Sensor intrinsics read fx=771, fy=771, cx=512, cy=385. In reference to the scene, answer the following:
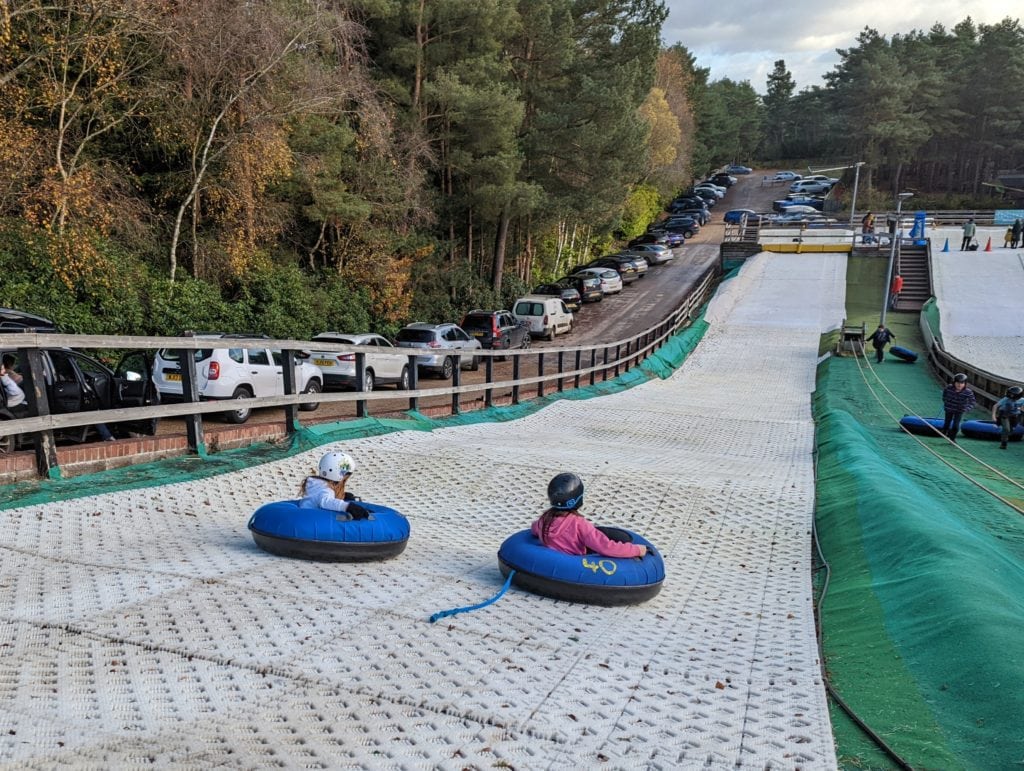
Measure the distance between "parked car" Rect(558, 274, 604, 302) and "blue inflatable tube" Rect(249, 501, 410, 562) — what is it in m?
36.3

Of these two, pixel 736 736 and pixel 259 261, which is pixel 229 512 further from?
pixel 259 261

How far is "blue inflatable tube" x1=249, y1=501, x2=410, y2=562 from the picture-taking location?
222 inches

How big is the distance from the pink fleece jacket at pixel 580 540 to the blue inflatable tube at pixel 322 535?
3.89ft

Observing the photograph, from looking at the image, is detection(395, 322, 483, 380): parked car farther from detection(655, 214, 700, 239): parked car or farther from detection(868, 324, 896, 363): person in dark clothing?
detection(655, 214, 700, 239): parked car

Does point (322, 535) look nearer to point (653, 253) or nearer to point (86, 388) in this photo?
point (86, 388)

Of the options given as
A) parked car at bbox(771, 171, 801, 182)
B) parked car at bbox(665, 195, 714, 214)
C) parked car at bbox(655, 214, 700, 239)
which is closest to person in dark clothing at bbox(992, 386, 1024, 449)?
parked car at bbox(655, 214, 700, 239)

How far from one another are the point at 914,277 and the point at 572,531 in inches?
1554

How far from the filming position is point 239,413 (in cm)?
1347

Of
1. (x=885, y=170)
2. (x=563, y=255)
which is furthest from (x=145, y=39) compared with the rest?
(x=885, y=170)

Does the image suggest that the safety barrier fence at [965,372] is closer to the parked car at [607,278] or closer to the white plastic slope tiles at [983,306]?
the white plastic slope tiles at [983,306]

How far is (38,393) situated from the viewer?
6.68 m

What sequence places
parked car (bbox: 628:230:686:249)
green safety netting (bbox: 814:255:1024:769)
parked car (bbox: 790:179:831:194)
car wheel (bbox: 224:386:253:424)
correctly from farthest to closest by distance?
parked car (bbox: 790:179:831:194) → parked car (bbox: 628:230:686:249) → car wheel (bbox: 224:386:253:424) → green safety netting (bbox: 814:255:1024:769)

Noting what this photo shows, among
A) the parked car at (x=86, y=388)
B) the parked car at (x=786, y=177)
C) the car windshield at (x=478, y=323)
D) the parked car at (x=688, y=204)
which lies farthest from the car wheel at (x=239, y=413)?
the parked car at (x=786, y=177)

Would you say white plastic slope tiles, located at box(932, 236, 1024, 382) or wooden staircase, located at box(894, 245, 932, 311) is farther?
wooden staircase, located at box(894, 245, 932, 311)
